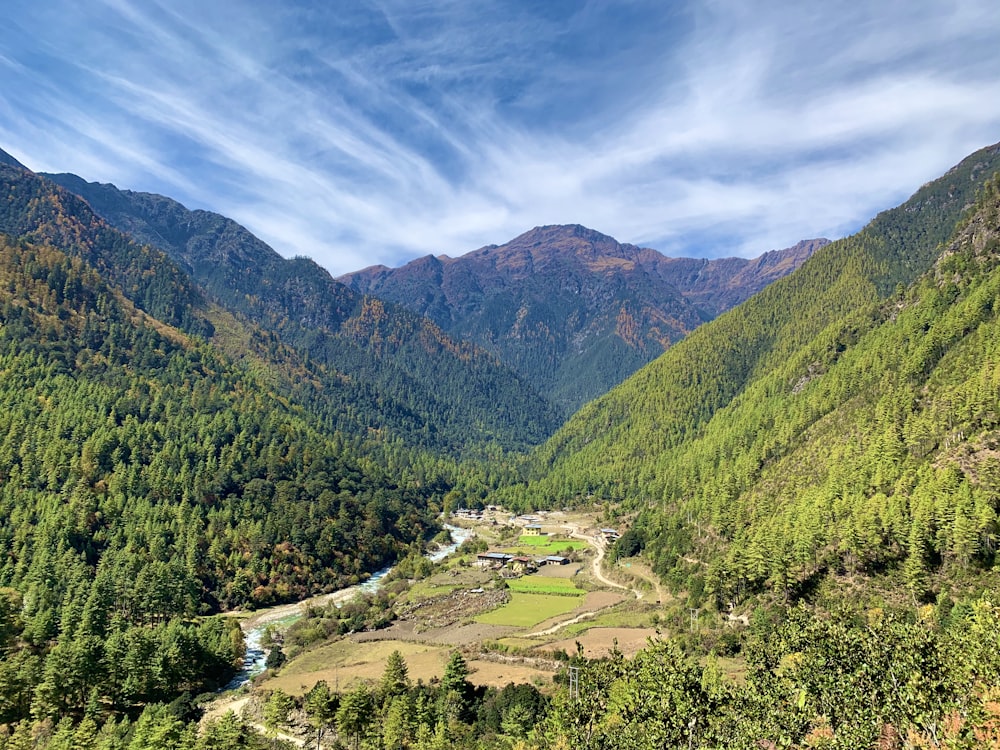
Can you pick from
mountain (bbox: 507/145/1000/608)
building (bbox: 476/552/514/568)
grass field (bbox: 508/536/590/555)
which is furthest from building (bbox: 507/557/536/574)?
mountain (bbox: 507/145/1000/608)

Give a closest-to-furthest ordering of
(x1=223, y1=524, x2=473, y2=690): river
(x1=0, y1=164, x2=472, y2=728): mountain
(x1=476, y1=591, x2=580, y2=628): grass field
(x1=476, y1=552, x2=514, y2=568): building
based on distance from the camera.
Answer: (x1=0, y1=164, x2=472, y2=728): mountain < (x1=223, y1=524, x2=473, y2=690): river < (x1=476, y1=591, x2=580, y2=628): grass field < (x1=476, y1=552, x2=514, y2=568): building

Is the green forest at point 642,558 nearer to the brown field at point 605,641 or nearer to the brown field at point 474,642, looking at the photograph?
the brown field at point 605,641

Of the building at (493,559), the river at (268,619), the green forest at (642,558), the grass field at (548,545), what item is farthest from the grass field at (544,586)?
the river at (268,619)

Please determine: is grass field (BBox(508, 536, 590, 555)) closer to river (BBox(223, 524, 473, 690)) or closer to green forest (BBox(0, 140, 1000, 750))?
green forest (BBox(0, 140, 1000, 750))

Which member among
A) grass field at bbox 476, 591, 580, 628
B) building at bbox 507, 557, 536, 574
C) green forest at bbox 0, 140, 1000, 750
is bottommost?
grass field at bbox 476, 591, 580, 628

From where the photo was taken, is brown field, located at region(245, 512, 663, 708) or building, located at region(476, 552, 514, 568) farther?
building, located at region(476, 552, 514, 568)

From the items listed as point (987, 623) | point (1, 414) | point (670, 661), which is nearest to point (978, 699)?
point (987, 623)
